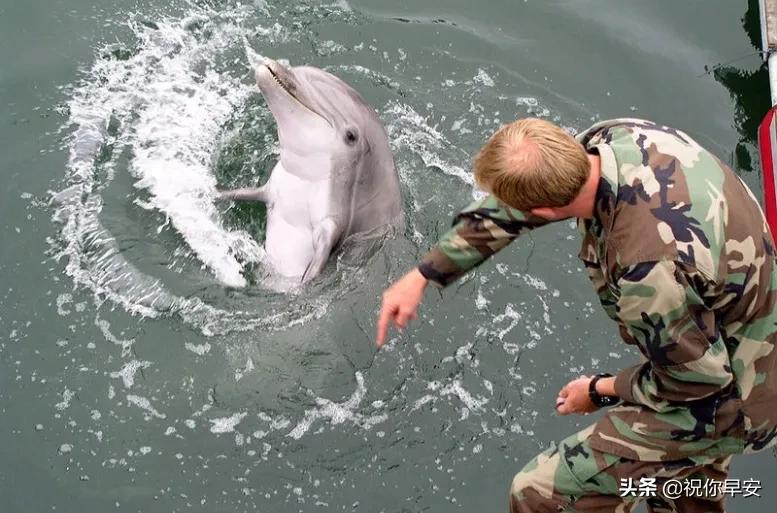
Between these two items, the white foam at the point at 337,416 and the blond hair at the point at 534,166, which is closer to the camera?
the blond hair at the point at 534,166

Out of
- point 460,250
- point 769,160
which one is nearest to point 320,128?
point 460,250

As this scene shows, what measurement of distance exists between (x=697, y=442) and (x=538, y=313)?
8.51 ft

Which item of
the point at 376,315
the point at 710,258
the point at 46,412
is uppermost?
the point at 710,258

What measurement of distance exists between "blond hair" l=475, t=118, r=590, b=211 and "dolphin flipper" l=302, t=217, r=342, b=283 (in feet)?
9.44

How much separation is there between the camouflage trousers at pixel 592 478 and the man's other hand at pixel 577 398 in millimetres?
131

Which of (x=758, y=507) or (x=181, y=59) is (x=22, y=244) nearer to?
(x=181, y=59)

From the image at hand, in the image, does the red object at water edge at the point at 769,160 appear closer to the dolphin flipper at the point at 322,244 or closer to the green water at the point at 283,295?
the green water at the point at 283,295

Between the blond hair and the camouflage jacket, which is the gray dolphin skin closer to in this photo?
the camouflage jacket

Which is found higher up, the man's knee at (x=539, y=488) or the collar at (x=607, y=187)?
the collar at (x=607, y=187)

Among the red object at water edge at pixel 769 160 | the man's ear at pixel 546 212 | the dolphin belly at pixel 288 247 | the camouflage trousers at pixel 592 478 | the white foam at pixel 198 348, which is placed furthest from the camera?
the red object at water edge at pixel 769 160

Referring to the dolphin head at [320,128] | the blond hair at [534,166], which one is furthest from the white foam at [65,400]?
the blond hair at [534,166]

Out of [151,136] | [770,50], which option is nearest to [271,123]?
[151,136]

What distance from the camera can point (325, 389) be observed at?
21.2 ft

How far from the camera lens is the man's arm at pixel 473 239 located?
4.43 meters
